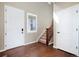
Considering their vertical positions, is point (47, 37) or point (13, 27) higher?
point (13, 27)

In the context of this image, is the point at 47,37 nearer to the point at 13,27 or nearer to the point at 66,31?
the point at 66,31

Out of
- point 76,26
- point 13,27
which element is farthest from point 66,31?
point 13,27

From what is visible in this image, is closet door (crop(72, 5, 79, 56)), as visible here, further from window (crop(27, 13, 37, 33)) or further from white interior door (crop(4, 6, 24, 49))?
white interior door (crop(4, 6, 24, 49))

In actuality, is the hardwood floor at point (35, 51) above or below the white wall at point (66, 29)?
below

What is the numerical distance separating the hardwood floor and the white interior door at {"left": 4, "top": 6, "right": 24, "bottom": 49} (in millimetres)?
103

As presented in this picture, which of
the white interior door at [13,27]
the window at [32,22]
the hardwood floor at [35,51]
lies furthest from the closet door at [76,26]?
the white interior door at [13,27]

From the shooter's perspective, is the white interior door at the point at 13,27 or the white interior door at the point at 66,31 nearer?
the white interior door at the point at 13,27

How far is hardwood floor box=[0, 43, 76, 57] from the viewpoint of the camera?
1.56 metres

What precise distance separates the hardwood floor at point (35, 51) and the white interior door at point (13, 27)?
0.34 ft

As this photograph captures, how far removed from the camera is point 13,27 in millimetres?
1604

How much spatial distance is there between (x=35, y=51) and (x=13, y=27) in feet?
1.96

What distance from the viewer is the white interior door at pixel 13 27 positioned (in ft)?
5.04

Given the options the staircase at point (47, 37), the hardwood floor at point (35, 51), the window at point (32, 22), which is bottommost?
the hardwood floor at point (35, 51)

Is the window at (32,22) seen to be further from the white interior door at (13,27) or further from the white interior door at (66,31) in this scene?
the white interior door at (66,31)
